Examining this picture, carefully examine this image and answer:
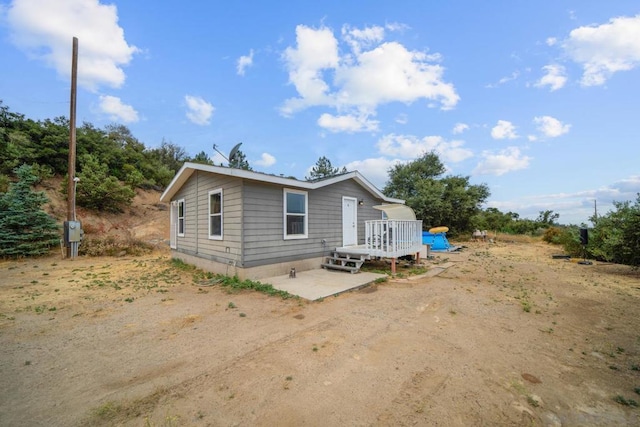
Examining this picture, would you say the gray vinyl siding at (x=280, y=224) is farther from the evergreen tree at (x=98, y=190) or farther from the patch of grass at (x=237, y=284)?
the evergreen tree at (x=98, y=190)

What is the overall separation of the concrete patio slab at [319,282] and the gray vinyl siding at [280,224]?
66cm

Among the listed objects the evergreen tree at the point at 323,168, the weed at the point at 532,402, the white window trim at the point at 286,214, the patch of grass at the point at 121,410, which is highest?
the evergreen tree at the point at 323,168

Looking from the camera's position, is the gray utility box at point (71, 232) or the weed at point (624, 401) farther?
the gray utility box at point (71, 232)

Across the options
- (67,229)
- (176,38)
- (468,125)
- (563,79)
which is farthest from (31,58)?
(563,79)

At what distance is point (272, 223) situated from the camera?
7277 mm

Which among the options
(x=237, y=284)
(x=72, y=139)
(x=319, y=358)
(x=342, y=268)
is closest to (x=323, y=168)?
(x=72, y=139)

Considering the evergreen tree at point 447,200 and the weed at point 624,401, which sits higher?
the evergreen tree at point 447,200

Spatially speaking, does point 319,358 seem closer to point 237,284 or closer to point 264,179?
point 237,284

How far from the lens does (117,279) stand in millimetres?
7223

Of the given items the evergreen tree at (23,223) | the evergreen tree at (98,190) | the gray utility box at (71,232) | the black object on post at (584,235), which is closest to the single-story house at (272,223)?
the gray utility box at (71,232)

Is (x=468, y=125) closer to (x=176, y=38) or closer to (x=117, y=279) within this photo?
(x=176, y=38)

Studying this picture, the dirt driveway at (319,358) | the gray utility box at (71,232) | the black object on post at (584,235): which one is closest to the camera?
the dirt driveway at (319,358)

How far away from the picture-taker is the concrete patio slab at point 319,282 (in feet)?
18.8

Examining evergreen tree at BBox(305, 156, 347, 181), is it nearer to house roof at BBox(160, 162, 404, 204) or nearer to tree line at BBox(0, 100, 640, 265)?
tree line at BBox(0, 100, 640, 265)
